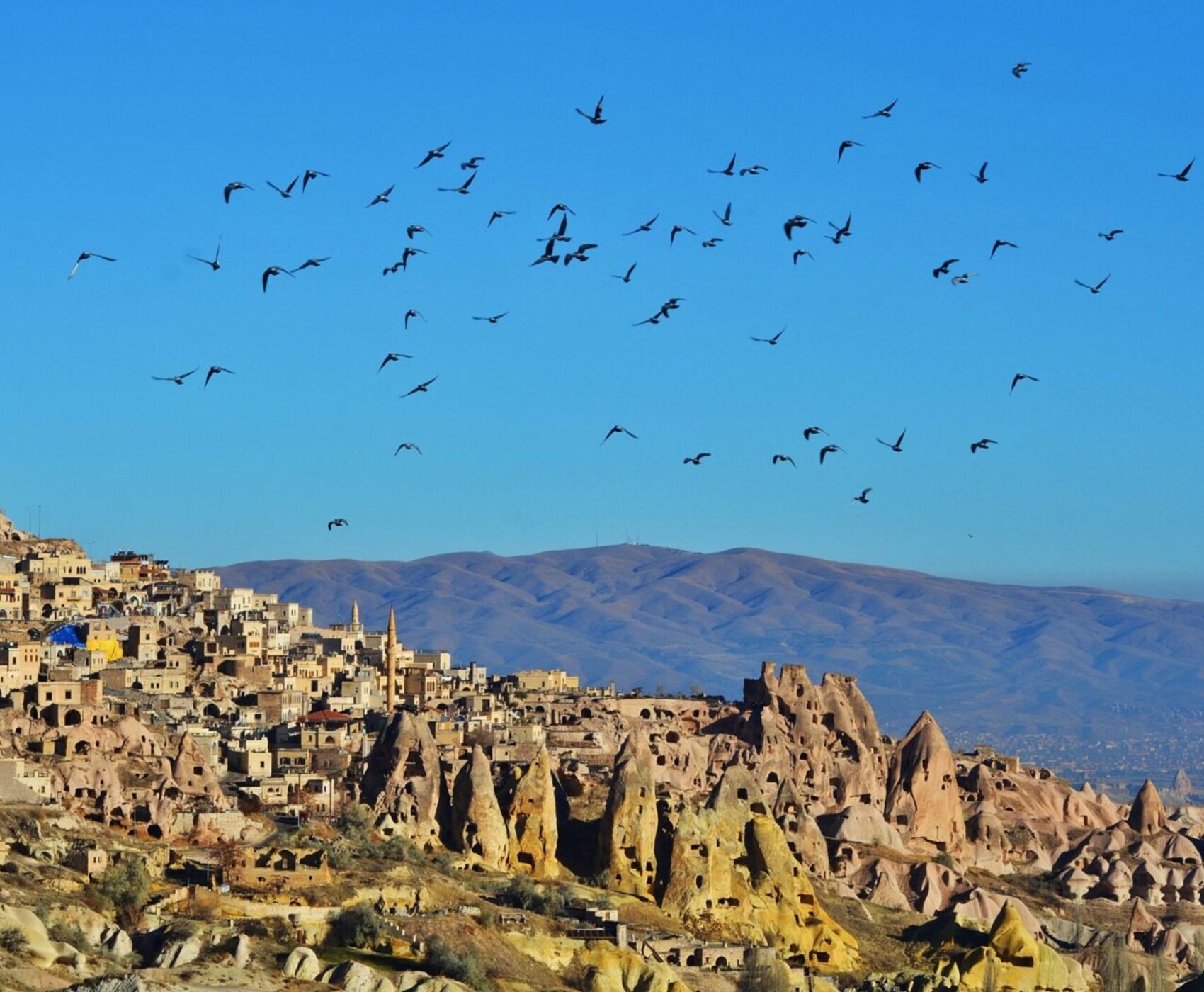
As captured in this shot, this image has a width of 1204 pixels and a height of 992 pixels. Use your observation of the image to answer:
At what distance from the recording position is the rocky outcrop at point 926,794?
10525 centimetres

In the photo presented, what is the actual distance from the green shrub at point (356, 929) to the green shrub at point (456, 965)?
1468mm

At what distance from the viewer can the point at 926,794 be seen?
106625 millimetres

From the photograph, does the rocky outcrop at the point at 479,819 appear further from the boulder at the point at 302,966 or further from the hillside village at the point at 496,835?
the boulder at the point at 302,966

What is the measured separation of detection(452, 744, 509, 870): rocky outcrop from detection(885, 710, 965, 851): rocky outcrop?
25707mm

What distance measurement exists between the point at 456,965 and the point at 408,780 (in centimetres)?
1795

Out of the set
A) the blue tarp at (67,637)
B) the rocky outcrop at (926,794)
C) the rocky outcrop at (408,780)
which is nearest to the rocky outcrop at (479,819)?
the rocky outcrop at (408,780)

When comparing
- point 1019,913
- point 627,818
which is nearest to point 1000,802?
point 1019,913

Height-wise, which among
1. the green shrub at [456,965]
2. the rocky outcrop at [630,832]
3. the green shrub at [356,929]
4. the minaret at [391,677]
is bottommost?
the green shrub at [456,965]

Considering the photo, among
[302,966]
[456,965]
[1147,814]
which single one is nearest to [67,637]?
[456,965]

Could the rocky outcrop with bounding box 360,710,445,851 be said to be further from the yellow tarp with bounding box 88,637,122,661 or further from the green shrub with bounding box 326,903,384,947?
the yellow tarp with bounding box 88,637,122,661

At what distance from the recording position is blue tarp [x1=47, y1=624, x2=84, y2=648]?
10225 centimetres

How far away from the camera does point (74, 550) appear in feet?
410

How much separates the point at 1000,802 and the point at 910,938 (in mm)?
29529

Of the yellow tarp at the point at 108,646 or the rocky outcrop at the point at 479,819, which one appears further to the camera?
the yellow tarp at the point at 108,646
